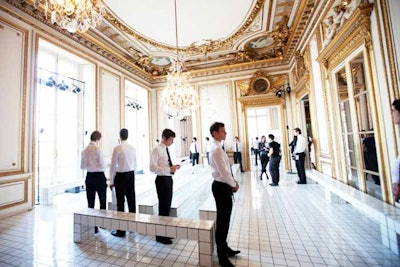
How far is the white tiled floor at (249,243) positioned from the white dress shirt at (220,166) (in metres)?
0.84

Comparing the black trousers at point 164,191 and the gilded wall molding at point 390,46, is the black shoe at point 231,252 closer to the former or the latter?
the black trousers at point 164,191

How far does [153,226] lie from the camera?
208 cm

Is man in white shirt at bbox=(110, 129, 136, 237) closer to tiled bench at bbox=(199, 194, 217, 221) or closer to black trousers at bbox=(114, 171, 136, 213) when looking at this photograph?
black trousers at bbox=(114, 171, 136, 213)

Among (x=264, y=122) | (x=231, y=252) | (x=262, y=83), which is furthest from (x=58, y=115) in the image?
(x=264, y=122)

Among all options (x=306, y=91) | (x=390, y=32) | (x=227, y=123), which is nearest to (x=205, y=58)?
(x=227, y=123)

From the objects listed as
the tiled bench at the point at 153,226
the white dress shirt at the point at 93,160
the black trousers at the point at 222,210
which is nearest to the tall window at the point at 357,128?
the black trousers at the point at 222,210

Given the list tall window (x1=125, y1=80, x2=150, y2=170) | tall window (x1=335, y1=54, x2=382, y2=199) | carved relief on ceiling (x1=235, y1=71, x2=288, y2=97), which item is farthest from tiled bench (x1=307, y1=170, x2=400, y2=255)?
tall window (x1=125, y1=80, x2=150, y2=170)

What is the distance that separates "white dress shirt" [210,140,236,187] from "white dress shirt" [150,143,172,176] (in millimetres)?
760

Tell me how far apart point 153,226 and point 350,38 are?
3.74m

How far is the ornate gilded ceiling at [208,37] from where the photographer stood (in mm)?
4590

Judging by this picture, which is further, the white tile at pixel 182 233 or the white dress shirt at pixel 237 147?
the white dress shirt at pixel 237 147

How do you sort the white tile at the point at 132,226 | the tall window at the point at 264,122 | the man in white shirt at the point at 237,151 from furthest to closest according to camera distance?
the tall window at the point at 264,122 < the man in white shirt at the point at 237,151 < the white tile at the point at 132,226

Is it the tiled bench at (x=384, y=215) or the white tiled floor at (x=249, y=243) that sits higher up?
the tiled bench at (x=384, y=215)

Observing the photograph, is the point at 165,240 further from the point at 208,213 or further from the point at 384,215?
the point at 384,215
